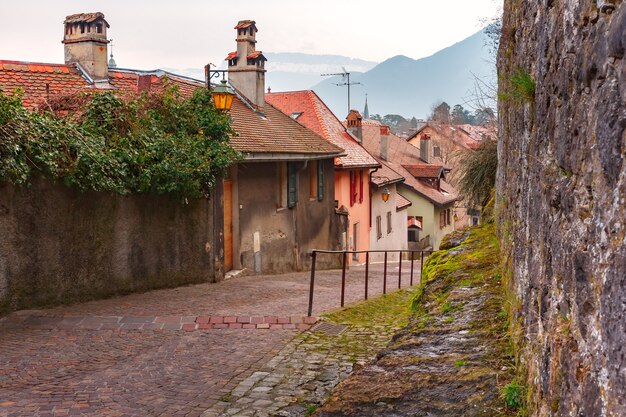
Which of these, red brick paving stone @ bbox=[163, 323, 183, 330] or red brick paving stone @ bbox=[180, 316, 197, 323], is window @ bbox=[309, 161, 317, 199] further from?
red brick paving stone @ bbox=[163, 323, 183, 330]

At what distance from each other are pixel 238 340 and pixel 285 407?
262 cm

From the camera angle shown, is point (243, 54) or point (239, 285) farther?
point (243, 54)

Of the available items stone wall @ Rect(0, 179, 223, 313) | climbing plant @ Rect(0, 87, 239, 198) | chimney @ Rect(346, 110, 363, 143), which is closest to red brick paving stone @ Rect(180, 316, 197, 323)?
stone wall @ Rect(0, 179, 223, 313)

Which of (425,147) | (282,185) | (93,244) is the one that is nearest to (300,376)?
(93,244)

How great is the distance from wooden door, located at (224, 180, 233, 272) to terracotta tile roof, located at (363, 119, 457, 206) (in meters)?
23.5

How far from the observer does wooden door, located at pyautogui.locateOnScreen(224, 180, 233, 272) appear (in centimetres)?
1648

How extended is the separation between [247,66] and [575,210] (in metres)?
20.0

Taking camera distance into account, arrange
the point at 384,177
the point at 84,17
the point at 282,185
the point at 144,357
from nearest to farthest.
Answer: the point at 144,357 < the point at 84,17 < the point at 282,185 < the point at 384,177

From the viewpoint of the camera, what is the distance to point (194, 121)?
1415 cm

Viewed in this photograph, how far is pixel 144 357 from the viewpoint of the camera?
26.1 feet

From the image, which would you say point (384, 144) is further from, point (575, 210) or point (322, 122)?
point (575, 210)

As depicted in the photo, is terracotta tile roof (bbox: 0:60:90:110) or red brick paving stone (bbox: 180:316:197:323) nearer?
red brick paving stone (bbox: 180:316:197:323)

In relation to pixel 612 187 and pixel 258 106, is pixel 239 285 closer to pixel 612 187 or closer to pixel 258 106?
pixel 258 106

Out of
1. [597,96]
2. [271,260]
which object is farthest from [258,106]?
[597,96]
